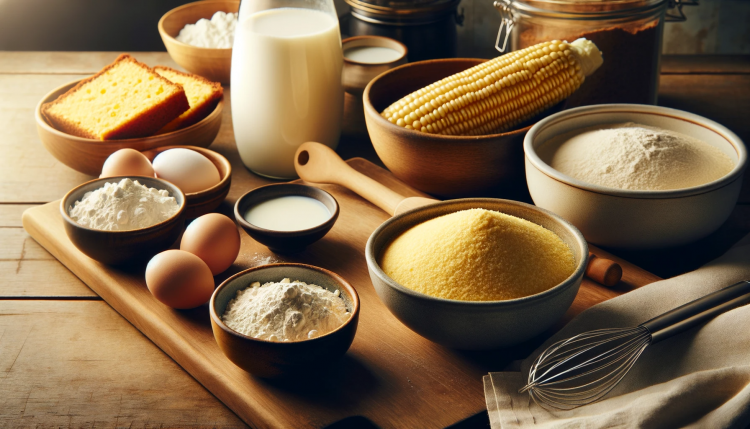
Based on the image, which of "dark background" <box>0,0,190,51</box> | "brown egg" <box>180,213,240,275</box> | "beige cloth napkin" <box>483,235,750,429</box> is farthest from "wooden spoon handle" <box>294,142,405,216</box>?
"dark background" <box>0,0,190,51</box>

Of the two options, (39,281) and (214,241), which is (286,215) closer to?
(214,241)

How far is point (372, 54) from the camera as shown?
1134mm

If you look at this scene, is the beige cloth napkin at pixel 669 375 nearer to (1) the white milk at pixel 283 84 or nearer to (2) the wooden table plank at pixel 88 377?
(2) the wooden table plank at pixel 88 377

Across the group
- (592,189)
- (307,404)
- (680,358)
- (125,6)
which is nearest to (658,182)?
(592,189)

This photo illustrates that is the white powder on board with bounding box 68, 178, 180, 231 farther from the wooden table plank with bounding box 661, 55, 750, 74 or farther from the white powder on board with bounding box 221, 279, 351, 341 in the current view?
the wooden table plank with bounding box 661, 55, 750, 74

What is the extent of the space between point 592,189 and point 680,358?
192 millimetres

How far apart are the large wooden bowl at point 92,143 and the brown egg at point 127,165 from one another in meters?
0.08

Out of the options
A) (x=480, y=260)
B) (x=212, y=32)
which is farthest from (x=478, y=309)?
(x=212, y=32)

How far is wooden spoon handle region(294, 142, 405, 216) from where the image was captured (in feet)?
2.87

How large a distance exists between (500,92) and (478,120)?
5 cm

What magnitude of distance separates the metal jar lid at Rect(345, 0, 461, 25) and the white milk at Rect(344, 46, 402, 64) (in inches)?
2.3

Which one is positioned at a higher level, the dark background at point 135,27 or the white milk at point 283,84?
the white milk at point 283,84

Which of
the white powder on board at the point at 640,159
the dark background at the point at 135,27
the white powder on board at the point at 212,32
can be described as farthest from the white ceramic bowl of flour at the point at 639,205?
the dark background at the point at 135,27

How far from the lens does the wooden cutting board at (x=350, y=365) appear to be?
57 centimetres
